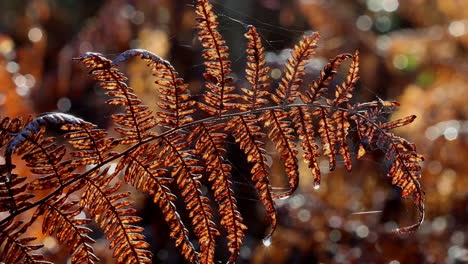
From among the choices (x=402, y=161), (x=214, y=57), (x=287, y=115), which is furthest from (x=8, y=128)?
(x=402, y=161)

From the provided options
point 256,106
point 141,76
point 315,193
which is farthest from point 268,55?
point 256,106

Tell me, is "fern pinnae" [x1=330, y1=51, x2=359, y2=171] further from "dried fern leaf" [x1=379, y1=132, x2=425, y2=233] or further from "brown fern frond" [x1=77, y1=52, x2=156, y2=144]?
"brown fern frond" [x1=77, y1=52, x2=156, y2=144]

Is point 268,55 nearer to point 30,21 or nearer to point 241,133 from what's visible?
point 241,133

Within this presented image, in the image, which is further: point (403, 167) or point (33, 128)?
point (403, 167)

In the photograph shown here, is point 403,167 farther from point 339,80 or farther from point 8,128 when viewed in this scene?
point 339,80

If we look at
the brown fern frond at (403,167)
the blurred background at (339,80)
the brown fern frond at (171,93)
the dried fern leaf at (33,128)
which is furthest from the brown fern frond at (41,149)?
the brown fern frond at (403,167)

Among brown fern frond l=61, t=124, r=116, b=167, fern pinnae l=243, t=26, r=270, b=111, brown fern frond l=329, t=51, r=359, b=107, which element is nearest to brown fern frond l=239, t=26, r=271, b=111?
fern pinnae l=243, t=26, r=270, b=111

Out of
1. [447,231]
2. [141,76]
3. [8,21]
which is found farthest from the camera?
[8,21]

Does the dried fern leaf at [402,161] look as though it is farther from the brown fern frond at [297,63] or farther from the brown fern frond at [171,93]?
the brown fern frond at [171,93]
